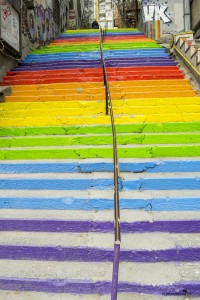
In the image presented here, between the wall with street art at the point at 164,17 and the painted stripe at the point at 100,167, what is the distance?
1053cm

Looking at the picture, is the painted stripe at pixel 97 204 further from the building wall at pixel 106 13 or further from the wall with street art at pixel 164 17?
the building wall at pixel 106 13

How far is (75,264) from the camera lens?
273 centimetres

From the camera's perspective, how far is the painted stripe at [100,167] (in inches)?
156

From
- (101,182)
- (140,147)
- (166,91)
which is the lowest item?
(101,182)

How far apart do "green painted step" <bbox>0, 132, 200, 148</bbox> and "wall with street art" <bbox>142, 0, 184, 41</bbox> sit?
9.67 m

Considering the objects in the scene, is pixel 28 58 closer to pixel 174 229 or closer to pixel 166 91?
pixel 166 91

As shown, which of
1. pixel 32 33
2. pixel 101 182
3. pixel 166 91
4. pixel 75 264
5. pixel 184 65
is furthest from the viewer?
pixel 32 33

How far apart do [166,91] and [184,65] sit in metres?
1.83

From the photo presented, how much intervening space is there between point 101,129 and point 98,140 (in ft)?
1.29

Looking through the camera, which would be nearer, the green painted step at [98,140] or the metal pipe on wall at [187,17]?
the green painted step at [98,140]

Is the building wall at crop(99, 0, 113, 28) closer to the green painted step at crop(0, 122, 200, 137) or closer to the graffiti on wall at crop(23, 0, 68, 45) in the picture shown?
the graffiti on wall at crop(23, 0, 68, 45)

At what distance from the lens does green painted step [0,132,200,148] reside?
4676 mm

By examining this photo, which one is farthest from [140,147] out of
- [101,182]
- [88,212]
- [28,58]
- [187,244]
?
[28,58]

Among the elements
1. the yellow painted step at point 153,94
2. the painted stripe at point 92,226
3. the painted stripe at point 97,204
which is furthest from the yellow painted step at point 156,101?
the painted stripe at point 92,226
